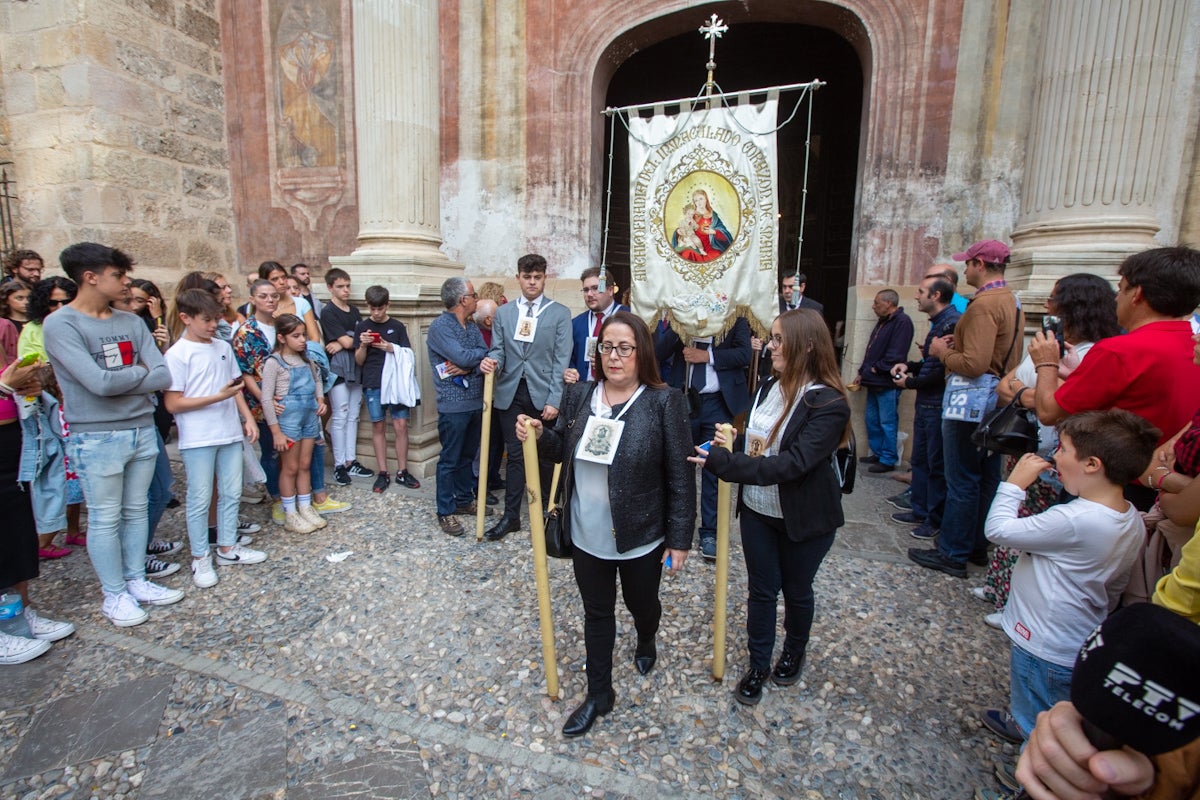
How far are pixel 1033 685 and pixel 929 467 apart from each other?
252 centimetres

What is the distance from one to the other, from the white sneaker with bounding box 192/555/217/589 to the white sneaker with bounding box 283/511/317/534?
2.38 ft

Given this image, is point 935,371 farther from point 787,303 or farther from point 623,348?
point 623,348

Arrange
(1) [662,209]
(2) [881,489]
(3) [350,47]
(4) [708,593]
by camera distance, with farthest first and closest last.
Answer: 1. (3) [350,47]
2. (2) [881,489]
3. (1) [662,209]
4. (4) [708,593]

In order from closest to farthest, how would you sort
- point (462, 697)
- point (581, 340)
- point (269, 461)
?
point (462, 697) < point (581, 340) < point (269, 461)

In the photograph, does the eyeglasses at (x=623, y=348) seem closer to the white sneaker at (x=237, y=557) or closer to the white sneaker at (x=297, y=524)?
the white sneaker at (x=237, y=557)

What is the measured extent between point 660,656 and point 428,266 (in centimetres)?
466

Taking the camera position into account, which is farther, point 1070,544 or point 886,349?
point 886,349

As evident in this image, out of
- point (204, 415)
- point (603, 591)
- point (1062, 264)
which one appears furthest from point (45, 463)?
point (1062, 264)

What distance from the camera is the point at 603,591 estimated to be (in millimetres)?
2533

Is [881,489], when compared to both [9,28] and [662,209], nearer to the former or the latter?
[662,209]

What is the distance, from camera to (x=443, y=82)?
7352 mm

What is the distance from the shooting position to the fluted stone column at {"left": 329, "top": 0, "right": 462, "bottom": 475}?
5.91m

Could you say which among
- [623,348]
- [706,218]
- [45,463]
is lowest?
[45,463]

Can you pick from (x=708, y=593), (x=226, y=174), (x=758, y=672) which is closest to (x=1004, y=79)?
(x=708, y=593)
